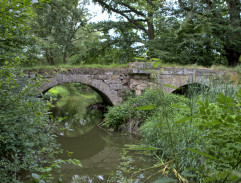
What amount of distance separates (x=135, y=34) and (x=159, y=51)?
2.23 m

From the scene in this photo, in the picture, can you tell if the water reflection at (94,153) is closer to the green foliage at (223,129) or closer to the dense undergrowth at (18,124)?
the dense undergrowth at (18,124)

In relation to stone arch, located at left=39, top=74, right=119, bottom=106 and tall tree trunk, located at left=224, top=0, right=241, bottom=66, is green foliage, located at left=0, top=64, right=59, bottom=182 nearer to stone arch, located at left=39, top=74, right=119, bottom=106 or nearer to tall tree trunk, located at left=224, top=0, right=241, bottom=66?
stone arch, located at left=39, top=74, right=119, bottom=106

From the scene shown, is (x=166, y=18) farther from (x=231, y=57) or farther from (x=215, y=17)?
(x=231, y=57)

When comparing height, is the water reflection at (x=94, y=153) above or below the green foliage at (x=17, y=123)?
below

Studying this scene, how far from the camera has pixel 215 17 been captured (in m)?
8.87

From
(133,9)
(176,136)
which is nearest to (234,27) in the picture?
(133,9)

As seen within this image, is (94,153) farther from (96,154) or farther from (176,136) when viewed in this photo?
(176,136)

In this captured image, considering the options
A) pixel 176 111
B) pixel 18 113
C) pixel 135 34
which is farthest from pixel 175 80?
pixel 18 113

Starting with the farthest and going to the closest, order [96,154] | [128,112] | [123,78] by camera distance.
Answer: [123,78] < [128,112] < [96,154]

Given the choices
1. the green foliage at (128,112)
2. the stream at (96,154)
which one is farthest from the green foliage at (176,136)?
the green foliage at (128,112)

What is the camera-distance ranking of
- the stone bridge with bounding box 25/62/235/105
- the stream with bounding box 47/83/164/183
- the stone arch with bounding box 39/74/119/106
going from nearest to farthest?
the stream with bounding box 47/83/164/183 → the stone arch with bounding box 39/74/119/106 → the stone bridge with bounding box 25/62/235/105

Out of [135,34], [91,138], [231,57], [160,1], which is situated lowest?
[91,138]

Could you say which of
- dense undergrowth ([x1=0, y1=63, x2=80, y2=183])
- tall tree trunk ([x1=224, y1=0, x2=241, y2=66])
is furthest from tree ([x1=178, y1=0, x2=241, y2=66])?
dense undergrowth ([x1=0, y1=63, x2=80, y2=183])

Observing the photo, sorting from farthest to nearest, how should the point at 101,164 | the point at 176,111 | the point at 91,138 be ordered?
the point at 91,138 → the point at 176,111 → the point at 101,164
